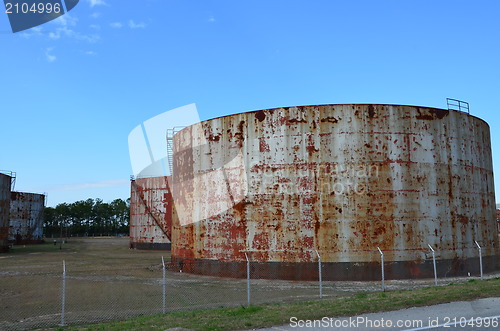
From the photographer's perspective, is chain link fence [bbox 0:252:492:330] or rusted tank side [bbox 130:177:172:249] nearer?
chain link fence [bbox 0:252:492:330]

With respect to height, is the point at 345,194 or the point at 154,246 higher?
the point at 345,194

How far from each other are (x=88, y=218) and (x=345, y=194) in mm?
144943

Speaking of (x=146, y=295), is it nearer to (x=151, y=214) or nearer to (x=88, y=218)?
(x=151, y=214)

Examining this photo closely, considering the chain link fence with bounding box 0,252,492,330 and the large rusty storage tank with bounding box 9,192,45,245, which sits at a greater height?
the large rusty storage tank with bounding box 9,192,45,245

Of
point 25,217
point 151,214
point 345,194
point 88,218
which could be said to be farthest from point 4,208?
point 88,218

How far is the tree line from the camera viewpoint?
132 meters

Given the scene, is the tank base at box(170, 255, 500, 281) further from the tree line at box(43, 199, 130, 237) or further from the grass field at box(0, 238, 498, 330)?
the tree line at box(43, 199, 130, 237)

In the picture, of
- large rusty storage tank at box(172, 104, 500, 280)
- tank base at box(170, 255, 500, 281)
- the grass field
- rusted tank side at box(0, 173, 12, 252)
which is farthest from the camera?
rusted tank side at box(0, 173, 12, 252)

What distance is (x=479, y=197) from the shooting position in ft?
72.2

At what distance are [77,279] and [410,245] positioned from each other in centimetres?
1652

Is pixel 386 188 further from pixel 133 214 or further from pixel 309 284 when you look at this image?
pixel 133 214

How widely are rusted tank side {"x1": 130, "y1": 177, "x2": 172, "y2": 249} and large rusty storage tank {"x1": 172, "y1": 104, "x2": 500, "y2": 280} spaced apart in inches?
1112

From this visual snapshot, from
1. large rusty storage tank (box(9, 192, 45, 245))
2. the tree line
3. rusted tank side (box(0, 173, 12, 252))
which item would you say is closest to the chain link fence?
rusted tank side (box(0, 173, 12, 252))

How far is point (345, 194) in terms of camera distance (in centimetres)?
1922
